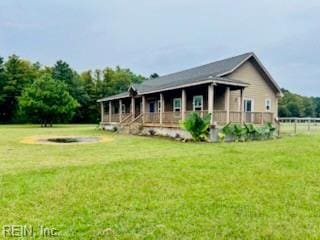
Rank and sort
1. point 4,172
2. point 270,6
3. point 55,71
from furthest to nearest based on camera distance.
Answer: point 55,71 → point 270,6 → point 4,172

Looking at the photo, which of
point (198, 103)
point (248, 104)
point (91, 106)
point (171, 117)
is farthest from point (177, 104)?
point (91, 106)

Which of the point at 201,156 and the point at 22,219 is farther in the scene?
the point at 201,156

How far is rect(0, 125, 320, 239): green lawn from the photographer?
13.5 ft

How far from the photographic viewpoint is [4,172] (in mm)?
7418

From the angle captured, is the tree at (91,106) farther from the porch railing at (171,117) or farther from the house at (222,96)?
the porch railing at (171,117)

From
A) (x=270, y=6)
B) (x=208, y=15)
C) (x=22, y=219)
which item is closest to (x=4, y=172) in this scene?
(x=22, y=219)

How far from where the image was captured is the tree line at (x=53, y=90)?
40600 millimetres

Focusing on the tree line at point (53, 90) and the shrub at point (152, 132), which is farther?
the tree line at point (53, 90)

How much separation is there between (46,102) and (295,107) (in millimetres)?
49871

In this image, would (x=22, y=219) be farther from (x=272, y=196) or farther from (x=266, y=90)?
(x=266, y=90)

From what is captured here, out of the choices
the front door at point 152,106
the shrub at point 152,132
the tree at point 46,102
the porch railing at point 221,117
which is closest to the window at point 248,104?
the porch railing at point 221,117

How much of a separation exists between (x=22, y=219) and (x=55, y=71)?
5591 centimetres

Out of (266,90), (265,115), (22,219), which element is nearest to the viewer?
(22,219)

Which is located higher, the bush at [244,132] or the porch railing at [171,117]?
the porch railing at [171,117]
